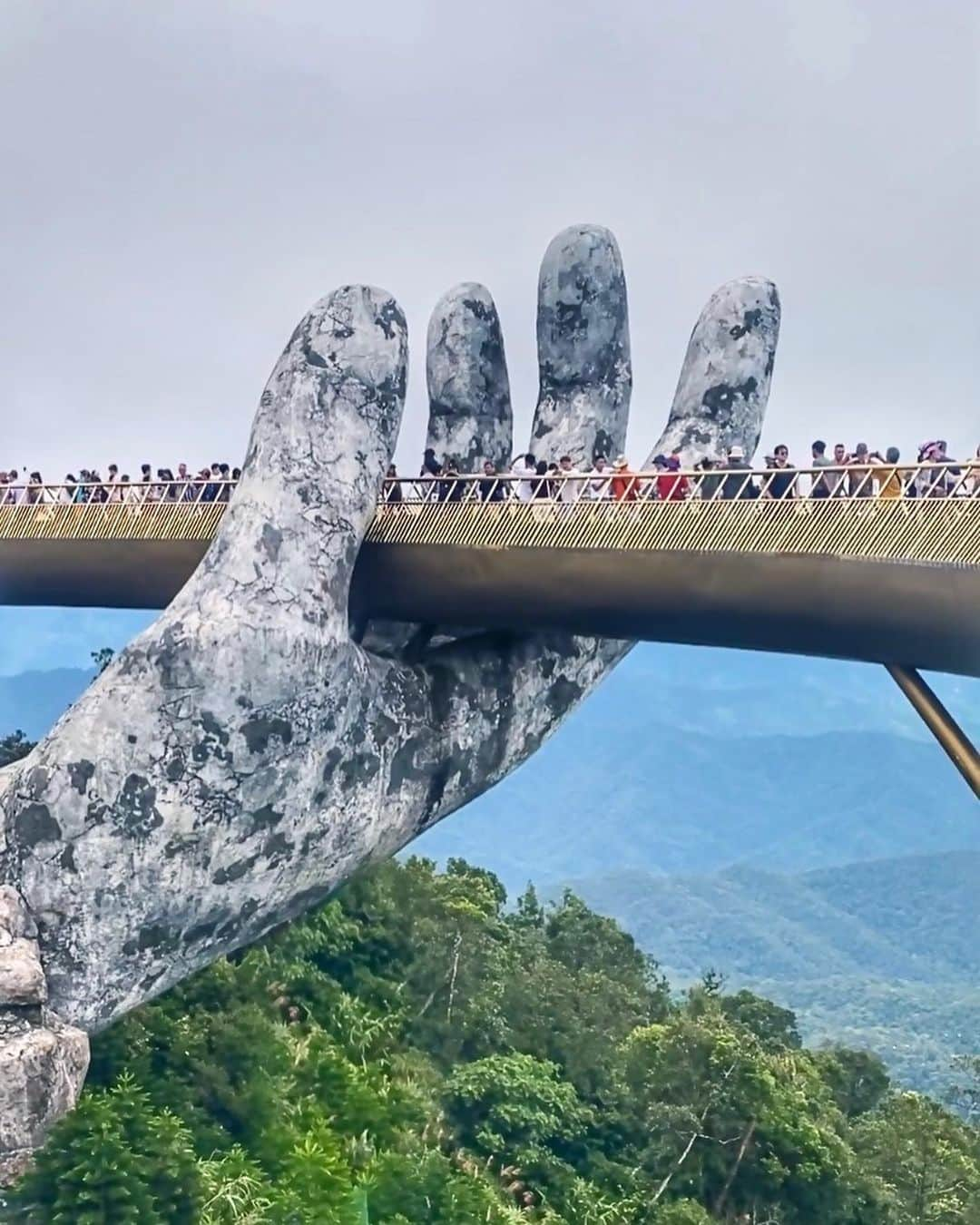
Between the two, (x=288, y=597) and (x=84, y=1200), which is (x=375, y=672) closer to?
(x=288, y=597)

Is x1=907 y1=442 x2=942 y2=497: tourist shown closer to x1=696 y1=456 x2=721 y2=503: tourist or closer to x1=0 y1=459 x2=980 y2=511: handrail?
x1=0 y1=459 x2=980 y2=511: handrail

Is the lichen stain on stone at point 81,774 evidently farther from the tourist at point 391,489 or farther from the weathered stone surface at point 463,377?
the weathered stone surface at point 463,377

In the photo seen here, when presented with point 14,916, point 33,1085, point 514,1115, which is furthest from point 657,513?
point 514,1115

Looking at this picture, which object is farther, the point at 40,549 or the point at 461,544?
the point at 40,549

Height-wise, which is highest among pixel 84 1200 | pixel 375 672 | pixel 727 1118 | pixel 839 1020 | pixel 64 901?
pixel 839 1020

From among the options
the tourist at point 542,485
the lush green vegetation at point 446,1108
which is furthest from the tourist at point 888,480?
the lush green vegetation at point 446,1108

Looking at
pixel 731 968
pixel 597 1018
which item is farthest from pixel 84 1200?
pixel 731 968
